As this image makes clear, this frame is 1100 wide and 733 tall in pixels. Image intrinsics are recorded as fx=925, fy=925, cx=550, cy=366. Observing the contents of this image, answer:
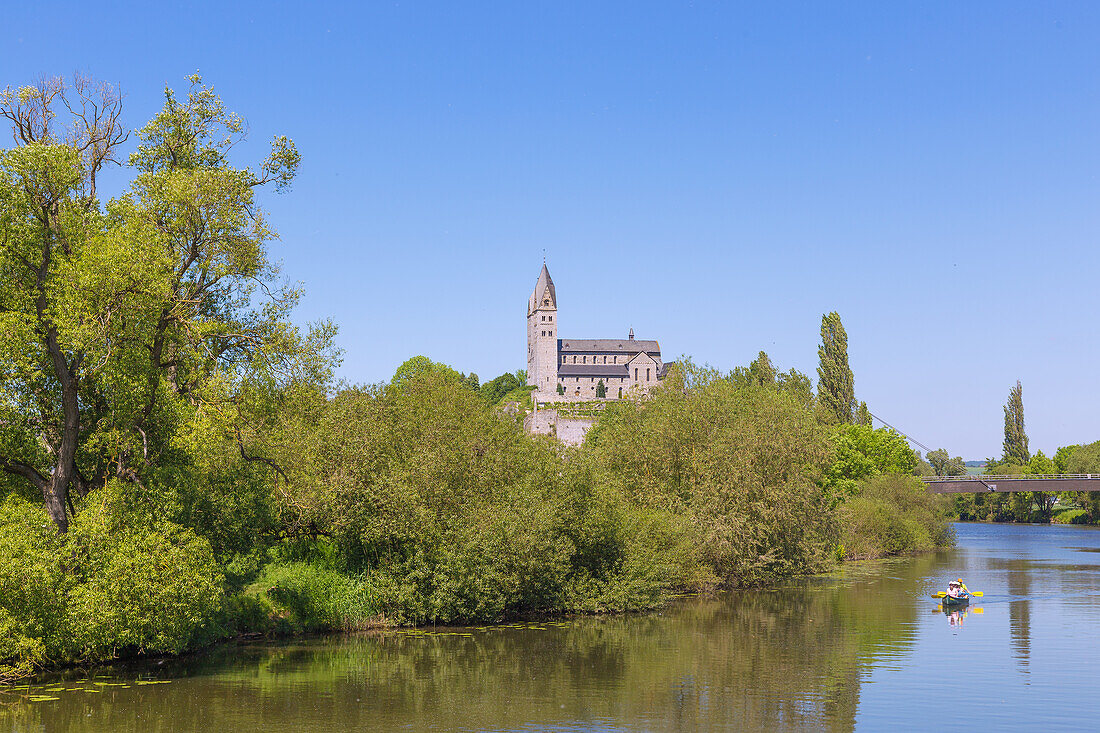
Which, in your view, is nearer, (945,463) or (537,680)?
(537,680)

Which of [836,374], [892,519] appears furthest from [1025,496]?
[892,519]

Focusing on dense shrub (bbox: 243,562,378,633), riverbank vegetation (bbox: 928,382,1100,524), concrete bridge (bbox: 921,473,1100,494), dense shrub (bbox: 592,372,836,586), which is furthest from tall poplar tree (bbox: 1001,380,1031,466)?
dense shrub (bbox: 243,562,378,633)

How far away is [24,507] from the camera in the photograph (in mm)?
25219

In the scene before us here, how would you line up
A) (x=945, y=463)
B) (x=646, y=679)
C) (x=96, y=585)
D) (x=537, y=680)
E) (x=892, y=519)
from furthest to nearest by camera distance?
(x=945, y=463) → (x=892, y=519) → (x=646, y=679) → (x=537, y=680) → (x=96, y=585)

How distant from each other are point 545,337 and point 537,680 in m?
157

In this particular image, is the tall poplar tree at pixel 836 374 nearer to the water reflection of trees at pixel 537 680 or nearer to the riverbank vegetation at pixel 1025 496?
the riverbank vegetation at pixel 1025 496

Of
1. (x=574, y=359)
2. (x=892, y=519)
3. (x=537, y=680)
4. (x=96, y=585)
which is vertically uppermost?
(x=574, y=359)

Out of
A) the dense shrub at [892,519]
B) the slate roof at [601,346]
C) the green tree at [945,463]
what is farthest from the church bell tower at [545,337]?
the dense shrub at [892,519]

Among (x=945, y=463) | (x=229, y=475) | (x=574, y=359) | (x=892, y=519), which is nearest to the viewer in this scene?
(x=229, y=475)

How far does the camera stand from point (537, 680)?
25453 mm

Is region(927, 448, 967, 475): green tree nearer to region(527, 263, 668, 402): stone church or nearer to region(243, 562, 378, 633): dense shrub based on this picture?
region(527, 263, 668, 402): stone church

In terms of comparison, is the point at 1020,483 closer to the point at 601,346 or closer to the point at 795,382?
the point at 795,382

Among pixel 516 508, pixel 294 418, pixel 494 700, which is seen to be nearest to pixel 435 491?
pixel 516 508

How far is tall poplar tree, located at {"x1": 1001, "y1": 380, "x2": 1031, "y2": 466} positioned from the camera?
445 feet
